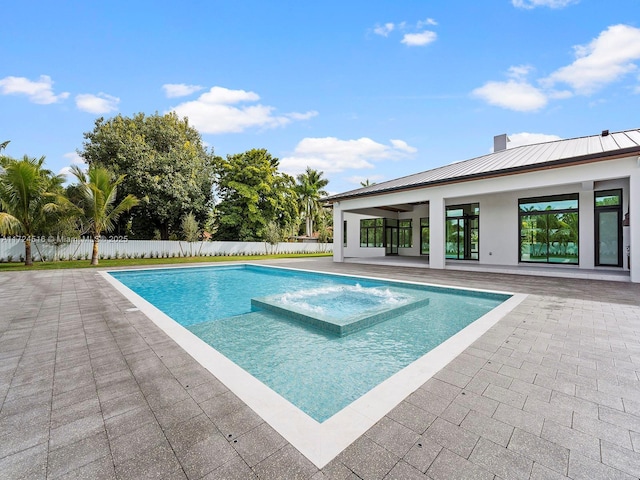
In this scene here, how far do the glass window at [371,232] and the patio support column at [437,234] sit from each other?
8991 mm

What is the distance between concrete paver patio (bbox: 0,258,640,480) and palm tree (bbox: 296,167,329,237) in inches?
1164

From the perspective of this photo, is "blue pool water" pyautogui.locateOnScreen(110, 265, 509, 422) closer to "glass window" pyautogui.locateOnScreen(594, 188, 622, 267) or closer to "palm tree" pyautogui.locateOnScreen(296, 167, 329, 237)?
"glass window" pyautogui.locateOnScreen(594, 188, 622, 267)

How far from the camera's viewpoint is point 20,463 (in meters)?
1.69

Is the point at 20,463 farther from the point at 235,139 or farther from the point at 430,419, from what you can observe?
the point at 235,139

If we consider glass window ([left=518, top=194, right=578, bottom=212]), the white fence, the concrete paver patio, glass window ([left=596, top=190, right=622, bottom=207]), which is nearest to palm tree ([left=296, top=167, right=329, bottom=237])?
the white fence

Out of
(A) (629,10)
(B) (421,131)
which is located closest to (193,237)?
(B) (421,131)

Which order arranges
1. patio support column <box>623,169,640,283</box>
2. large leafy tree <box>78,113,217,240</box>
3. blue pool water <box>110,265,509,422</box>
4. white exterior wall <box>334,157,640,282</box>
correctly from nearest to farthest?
1. blue pool water <box>110,265,509,422</box>
2. patio support column <box>623,169,640,283</box>
3. white exterior wall <box>334,157,640,282</box>
4. large leafy tree <box>78,113,217,240</box>

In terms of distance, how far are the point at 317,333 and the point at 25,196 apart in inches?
595

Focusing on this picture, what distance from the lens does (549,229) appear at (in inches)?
485

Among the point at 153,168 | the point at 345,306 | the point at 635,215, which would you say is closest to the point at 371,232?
the point at 635,215

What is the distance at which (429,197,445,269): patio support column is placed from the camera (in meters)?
12.1

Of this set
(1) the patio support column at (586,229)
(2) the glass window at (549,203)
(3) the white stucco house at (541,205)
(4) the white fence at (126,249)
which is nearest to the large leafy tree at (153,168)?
(4) the white fence at (126,249)

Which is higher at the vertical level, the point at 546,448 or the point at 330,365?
the point at 546,448

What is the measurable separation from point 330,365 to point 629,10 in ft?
45.7
